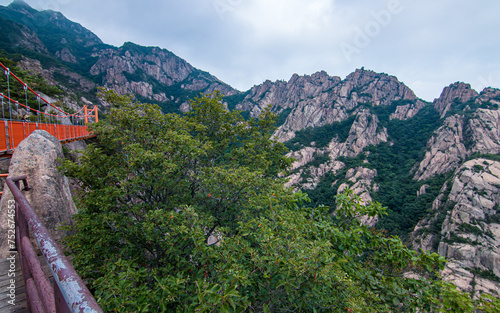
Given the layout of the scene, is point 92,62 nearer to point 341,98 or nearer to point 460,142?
point 341,98

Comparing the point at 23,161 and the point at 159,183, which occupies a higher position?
the point at 23,161

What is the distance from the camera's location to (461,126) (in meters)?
64.3

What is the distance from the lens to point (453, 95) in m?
87.2

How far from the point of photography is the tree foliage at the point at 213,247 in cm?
321

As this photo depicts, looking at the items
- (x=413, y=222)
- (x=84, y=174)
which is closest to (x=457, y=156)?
(x=413, y=222)

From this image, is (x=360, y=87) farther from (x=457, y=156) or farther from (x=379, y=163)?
(x=457, y=156)

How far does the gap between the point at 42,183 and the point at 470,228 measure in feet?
179

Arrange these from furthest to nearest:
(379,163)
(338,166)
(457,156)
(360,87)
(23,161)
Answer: (360,87), (338,166), (379,163), (457,156), (23,161)

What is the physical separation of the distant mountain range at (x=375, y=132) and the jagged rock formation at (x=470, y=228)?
163mm

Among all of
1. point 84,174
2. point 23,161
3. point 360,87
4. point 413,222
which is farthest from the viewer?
point 360,87

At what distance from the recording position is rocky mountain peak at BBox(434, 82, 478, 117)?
8256cm

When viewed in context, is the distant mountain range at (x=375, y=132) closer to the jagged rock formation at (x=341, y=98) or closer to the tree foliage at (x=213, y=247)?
the jagged rock formation at (x=341, y=98)

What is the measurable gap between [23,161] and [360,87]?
142742mm

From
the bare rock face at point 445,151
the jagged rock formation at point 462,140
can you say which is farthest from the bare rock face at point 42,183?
the bare rock face at point 445,151
